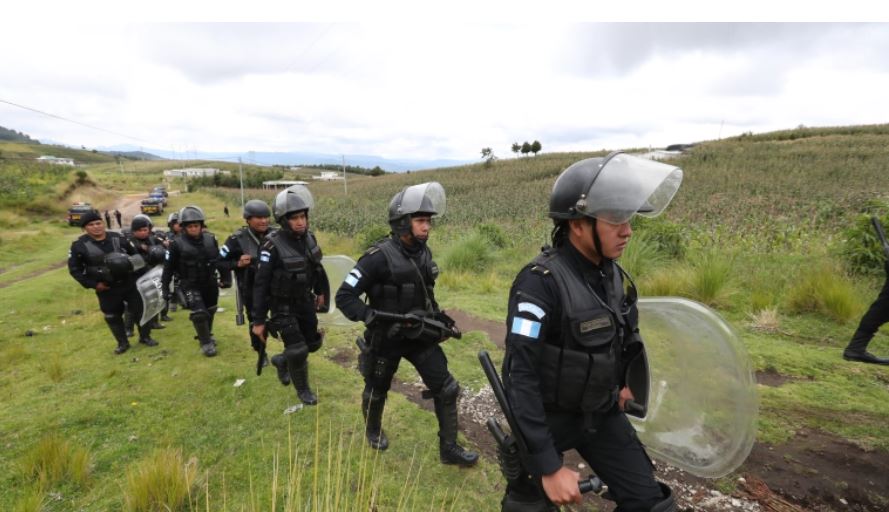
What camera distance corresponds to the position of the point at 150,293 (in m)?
6.54

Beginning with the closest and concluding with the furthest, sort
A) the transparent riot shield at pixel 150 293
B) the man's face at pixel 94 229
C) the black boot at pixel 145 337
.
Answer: the man's face at pixel 94 229 → the transparent riot shield at pixel 150 293 → the black boot at pixel 145 337

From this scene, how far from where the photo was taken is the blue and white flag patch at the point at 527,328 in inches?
75.9

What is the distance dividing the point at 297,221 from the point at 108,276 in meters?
3.76

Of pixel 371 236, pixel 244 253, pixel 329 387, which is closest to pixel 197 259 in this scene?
pixel 244 253

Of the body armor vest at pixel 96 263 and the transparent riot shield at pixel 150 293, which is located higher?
the body armor vest at pixel 96 263

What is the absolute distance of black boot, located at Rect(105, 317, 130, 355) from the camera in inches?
248

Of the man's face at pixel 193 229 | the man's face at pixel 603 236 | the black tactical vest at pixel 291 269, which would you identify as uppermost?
the man's face at pixel 603 236

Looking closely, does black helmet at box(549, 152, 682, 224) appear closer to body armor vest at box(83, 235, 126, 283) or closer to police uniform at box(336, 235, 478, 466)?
police uniform at box(336, 235, 478, 466)

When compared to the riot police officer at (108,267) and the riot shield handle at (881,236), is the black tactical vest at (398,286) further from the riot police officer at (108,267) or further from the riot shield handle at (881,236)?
the riot police officer at (108,267)

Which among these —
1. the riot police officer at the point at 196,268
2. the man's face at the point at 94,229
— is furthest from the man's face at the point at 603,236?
the man's face at the point at 94,229

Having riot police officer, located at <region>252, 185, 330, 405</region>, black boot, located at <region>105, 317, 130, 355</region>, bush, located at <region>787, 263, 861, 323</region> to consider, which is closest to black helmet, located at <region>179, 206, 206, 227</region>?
black boot, located at <region>105, 317, 130, 355</region>

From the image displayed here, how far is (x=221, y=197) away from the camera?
4225 cm

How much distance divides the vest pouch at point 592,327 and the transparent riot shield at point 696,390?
89 centimetres

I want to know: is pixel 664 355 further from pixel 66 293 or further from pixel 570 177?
pixel 66 293
